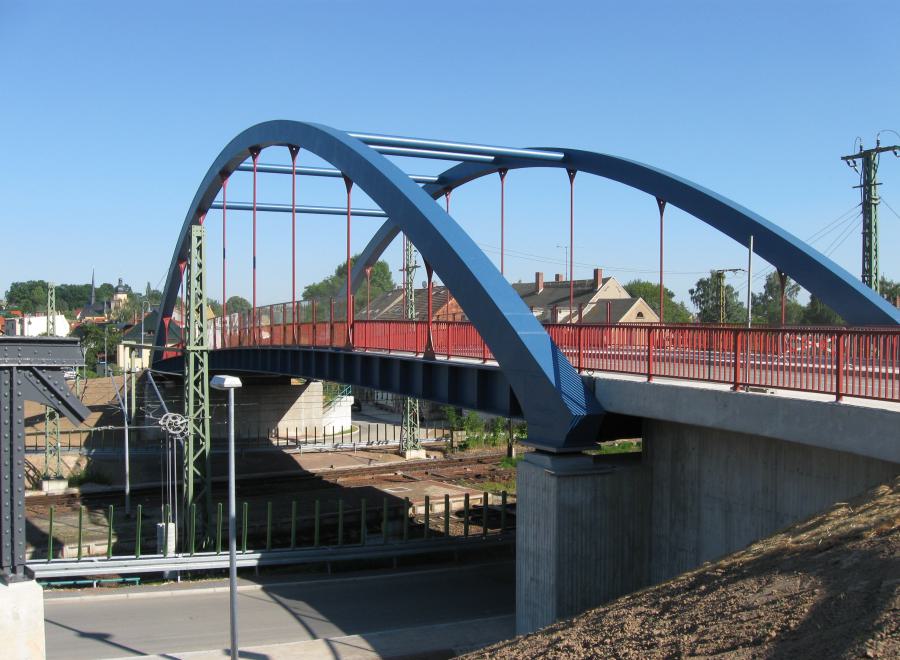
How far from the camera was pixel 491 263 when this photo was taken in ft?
47.6

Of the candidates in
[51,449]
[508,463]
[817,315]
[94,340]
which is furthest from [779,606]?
[94,340]

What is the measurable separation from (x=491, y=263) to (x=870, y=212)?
16.9 metres

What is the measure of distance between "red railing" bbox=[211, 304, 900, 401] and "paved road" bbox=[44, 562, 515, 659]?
16.2 ft

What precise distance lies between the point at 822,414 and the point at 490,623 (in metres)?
7.97

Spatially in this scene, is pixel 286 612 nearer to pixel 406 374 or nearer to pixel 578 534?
pixel 406 374

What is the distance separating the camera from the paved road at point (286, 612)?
14906 mm

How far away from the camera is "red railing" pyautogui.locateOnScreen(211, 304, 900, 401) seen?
9.57 metres

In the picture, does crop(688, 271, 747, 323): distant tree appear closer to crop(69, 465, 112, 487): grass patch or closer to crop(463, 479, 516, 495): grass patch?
crop(463, 479, 516, 495): grass patch

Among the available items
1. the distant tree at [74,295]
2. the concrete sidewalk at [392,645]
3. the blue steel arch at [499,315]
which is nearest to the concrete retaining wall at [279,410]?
the blue steel arch at [499,315]

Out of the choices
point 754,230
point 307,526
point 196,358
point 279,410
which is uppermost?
point 754,230

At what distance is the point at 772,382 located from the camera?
→ 1073 cm

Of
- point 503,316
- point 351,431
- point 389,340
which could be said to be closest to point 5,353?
point 503,316

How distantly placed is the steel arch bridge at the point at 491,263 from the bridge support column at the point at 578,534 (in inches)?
20.7

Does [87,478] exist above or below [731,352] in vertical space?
below
